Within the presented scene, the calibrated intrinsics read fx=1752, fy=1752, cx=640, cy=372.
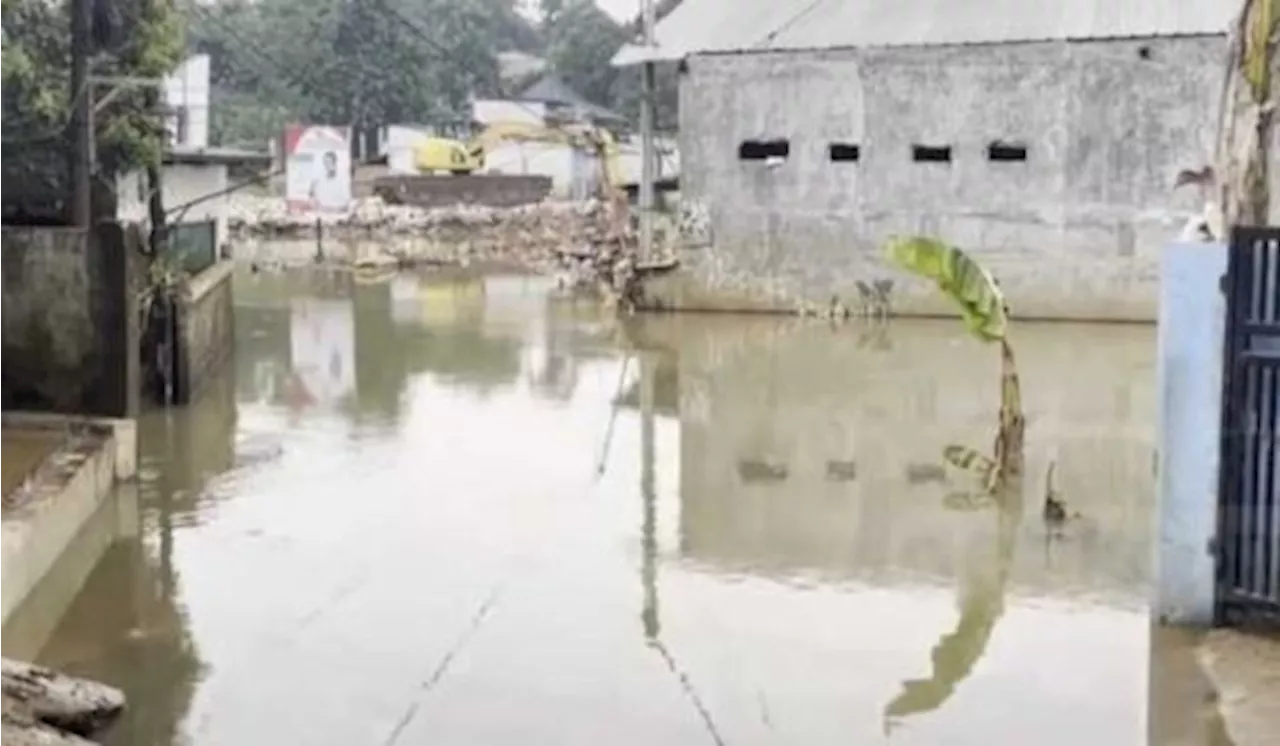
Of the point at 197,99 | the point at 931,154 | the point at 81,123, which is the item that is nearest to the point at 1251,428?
the point at 81,123

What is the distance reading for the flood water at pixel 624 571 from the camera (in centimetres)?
679

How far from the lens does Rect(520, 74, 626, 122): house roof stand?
5269cm

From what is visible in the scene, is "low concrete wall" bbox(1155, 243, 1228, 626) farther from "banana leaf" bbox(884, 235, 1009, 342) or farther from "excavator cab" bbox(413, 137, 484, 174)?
"excavator cab" bbox(413, 137, 484, 174)

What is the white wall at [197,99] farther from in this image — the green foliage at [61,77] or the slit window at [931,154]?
the green foliage at [61,77]

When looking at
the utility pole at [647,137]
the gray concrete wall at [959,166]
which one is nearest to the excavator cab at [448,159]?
the utility pole at [647,137]

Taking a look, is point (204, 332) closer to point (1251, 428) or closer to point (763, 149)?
point (763, 149)

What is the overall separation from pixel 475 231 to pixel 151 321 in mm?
25750

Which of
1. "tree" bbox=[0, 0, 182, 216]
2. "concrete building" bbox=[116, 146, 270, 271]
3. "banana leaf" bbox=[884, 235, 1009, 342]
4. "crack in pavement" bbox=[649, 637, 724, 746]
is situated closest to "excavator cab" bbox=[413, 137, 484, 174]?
"concrete building" bbox=[116, 146, 270, 271]

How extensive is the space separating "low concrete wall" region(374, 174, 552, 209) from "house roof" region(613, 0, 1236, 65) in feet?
66.0

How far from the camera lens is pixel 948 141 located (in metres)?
22.2

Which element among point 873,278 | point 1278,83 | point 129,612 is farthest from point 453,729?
point 873,278

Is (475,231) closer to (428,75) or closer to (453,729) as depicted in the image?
(428,75)

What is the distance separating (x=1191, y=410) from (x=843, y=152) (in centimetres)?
1586

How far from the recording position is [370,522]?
1039 centimetres
